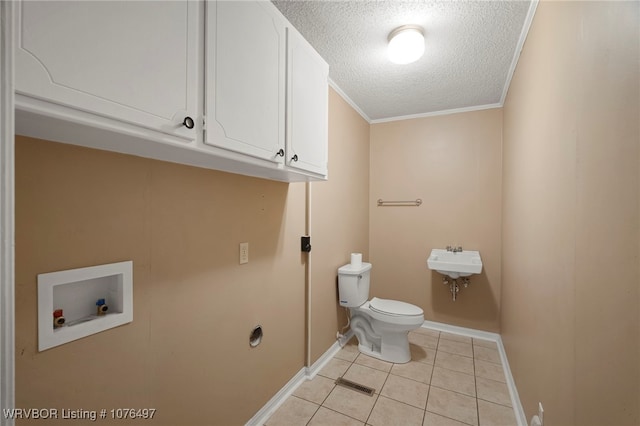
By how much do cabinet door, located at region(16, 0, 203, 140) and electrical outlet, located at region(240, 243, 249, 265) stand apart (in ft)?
2.66

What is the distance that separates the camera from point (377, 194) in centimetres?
331

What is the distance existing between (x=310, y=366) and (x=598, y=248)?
197cm

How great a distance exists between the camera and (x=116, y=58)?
0.70 meters

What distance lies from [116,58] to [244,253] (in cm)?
109

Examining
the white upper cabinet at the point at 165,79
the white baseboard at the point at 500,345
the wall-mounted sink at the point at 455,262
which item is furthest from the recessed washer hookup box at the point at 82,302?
the wall-mounted sink at the point at 455,262

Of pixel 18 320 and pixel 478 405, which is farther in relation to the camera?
pixel 478 405

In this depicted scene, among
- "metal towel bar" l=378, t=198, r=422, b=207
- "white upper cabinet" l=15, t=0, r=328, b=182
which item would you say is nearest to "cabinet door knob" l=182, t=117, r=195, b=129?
"white upper cabinet" l=15, t=0, r=328, b=182

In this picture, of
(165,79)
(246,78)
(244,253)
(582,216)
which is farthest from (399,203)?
(165,79)

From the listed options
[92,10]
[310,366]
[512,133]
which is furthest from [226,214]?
[512,133]

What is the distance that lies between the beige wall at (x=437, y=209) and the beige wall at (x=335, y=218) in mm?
327

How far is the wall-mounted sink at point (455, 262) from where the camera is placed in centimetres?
247

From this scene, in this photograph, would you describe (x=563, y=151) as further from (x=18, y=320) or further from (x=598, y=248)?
(x=18, y=320)

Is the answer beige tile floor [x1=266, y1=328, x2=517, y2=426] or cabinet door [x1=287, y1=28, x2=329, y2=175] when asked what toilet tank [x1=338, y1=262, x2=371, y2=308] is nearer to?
beige tile floor [x1=266, y1=328, x2=517, y2=426]

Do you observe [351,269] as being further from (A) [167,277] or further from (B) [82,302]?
(B) [82,302]
